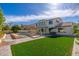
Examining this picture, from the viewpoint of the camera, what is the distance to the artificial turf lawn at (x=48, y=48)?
3227mm

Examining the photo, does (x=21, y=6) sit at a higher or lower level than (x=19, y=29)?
higher

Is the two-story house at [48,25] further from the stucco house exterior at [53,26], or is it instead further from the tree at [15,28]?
the tree at [15,28]

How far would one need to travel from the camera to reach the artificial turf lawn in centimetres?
323

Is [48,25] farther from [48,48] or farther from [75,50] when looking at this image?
[75,50]

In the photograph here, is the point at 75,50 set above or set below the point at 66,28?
below

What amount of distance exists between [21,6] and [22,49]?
557mm

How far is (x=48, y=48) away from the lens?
3240 mm

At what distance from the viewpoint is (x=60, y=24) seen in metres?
3.24

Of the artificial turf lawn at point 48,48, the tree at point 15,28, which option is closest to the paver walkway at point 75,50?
the artificial turf lawn at point 48,48

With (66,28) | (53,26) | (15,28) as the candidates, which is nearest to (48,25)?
(53,26)

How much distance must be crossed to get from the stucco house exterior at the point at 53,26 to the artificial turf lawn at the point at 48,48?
104 mm

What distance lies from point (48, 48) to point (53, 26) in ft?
0.96

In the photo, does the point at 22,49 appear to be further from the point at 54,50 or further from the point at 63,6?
the point at 63,6

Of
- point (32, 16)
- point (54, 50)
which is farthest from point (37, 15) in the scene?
point (54, 50)
